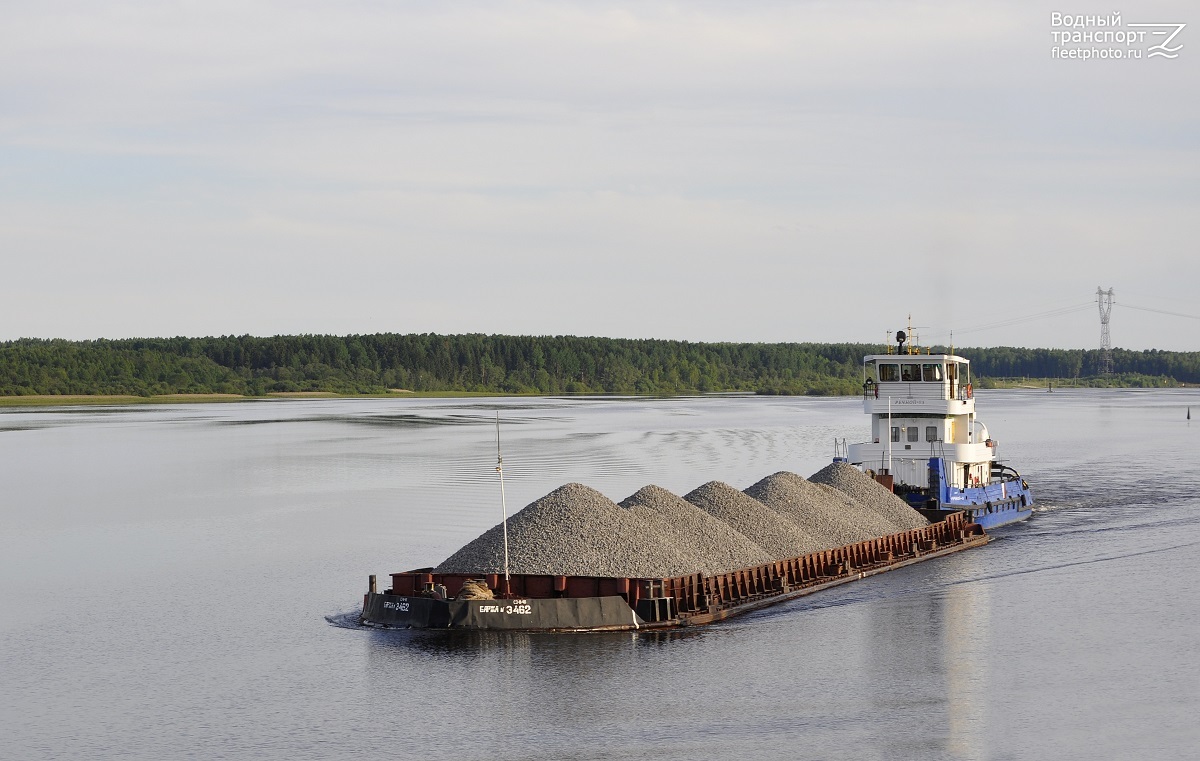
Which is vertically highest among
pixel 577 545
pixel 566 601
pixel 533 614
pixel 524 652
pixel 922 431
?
pixel 922 431

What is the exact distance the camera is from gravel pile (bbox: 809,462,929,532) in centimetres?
5006

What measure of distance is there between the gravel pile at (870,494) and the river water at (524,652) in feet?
7.27

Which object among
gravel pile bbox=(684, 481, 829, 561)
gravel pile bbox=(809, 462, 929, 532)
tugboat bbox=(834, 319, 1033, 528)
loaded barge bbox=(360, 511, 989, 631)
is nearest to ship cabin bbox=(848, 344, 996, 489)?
tugboat bbox=(834, 319, 1033, 528)

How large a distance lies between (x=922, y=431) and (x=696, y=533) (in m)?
23.3

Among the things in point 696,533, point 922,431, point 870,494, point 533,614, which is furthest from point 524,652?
point 922,431

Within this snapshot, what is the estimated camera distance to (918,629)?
36719 mm

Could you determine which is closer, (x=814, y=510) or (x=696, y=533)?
(x=696, y=533)

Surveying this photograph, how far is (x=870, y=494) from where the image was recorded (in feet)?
166

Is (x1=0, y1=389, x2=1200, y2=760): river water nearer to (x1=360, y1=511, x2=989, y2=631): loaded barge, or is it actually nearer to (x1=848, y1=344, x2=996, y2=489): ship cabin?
(x1=360, y1=511, x2=989, y2=631): loaded barge

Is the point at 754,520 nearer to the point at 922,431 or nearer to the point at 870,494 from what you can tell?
the point at 870,494

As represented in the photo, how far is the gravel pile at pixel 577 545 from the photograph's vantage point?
35.2 m

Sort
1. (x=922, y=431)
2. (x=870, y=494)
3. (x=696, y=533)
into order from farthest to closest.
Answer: (x=922, y=431) → (x=870, y=494) → (x=696, y=533)

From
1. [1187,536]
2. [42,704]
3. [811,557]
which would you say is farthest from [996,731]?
[1187,536]

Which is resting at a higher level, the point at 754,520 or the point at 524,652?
the point at 754,520
